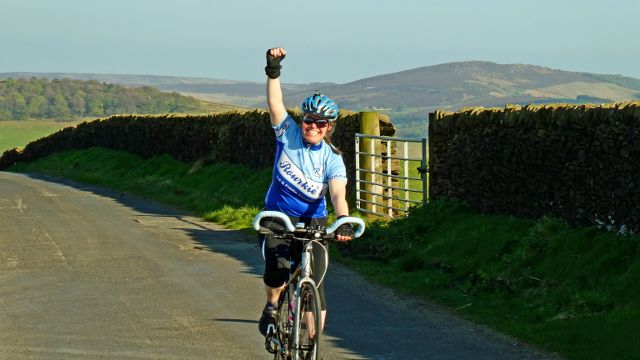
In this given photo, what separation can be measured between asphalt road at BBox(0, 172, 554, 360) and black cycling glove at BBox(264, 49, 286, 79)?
8.60 feet

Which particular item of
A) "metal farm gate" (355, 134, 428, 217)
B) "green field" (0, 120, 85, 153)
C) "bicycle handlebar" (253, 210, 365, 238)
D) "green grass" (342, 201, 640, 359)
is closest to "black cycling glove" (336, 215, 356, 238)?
"bicycle handlebar" (253, 210, 365, 238)

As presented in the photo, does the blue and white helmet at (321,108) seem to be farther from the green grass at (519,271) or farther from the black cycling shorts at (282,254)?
the green grass at (519,271)

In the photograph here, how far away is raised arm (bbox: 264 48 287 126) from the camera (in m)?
8.13

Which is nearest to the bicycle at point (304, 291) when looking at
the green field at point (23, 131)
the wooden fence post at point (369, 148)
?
the wooden fence post at point (369, 148)

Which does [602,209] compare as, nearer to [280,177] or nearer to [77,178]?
[280,177]

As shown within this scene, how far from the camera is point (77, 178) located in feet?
135

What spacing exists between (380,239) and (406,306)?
529 cm

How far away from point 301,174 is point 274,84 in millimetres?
776

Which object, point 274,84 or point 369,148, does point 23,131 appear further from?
point 274,84

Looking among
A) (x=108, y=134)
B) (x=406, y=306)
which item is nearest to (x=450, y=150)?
(x=406, y=306)

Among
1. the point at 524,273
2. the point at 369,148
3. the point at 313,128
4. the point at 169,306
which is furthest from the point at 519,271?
the point at 369,148

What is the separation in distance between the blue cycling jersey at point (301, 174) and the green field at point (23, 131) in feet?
386

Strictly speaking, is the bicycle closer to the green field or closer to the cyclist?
the cyclist

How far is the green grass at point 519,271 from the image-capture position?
10.7m
